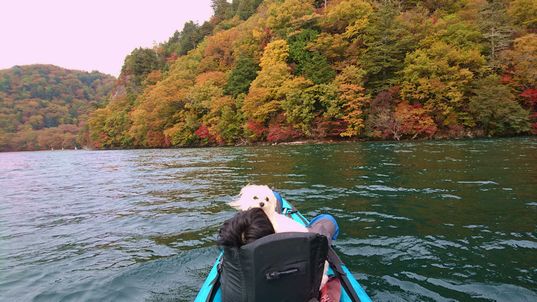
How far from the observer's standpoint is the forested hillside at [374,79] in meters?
29.7

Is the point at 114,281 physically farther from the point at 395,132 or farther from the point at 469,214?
the point at 395,132

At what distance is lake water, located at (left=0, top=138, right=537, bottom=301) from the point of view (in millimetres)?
4199

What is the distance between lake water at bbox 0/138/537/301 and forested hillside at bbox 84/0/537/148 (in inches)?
787

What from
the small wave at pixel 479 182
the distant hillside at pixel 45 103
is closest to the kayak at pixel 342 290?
the small wave at pixel 479 182

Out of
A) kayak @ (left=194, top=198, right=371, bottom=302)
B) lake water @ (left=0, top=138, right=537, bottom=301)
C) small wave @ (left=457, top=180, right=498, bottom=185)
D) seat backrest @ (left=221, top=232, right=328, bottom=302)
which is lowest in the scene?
lake water @ (left=0, top=138, right=537, bottom=301)

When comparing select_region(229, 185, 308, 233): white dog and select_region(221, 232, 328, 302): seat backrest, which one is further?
select_region(229, 185, 308, 233): white dog

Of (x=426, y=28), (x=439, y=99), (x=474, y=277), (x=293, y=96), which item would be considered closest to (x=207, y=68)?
(x=293, y=96)

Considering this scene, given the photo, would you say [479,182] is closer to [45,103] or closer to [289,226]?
[289,226]

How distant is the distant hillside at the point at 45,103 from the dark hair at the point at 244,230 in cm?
9210

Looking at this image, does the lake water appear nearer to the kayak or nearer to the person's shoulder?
the kayak

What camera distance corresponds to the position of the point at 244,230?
2.33 m

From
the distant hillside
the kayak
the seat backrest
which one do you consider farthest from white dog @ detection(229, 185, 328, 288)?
the distant hillside

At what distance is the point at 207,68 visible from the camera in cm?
5825

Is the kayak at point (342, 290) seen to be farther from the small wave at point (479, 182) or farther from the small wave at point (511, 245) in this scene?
the small wave at point (479, 182)
